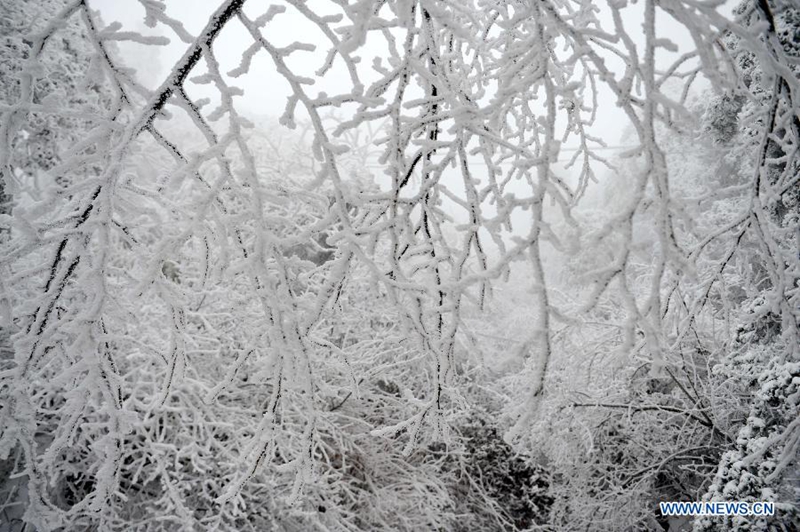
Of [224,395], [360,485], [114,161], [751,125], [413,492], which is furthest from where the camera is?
[360,485]

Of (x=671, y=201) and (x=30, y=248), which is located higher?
(x=30, y=248)

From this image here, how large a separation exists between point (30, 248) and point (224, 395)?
14.3 ft

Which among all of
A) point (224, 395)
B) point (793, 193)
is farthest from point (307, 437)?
point (224, 395)

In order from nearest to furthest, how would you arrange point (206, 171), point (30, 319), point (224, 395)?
point (30, 319), point (224, 395), point (206, 171)

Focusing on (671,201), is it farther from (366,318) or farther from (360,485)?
(360,485)

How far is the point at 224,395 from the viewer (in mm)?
5148

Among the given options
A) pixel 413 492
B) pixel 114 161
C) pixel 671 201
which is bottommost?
pixel 413 492

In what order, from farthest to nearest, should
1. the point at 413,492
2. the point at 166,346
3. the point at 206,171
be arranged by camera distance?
the point at 206,171 → the point at 413,492 → the point at 166,346

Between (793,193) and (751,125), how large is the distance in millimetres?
1623

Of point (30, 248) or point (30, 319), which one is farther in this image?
point (30, 319)

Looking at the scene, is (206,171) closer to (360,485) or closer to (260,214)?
(360,485)

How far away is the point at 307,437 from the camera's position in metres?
1.26

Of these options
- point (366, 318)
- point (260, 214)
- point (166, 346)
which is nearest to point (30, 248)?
point (260, 214)

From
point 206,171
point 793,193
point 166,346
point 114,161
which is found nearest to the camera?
point 114,161
